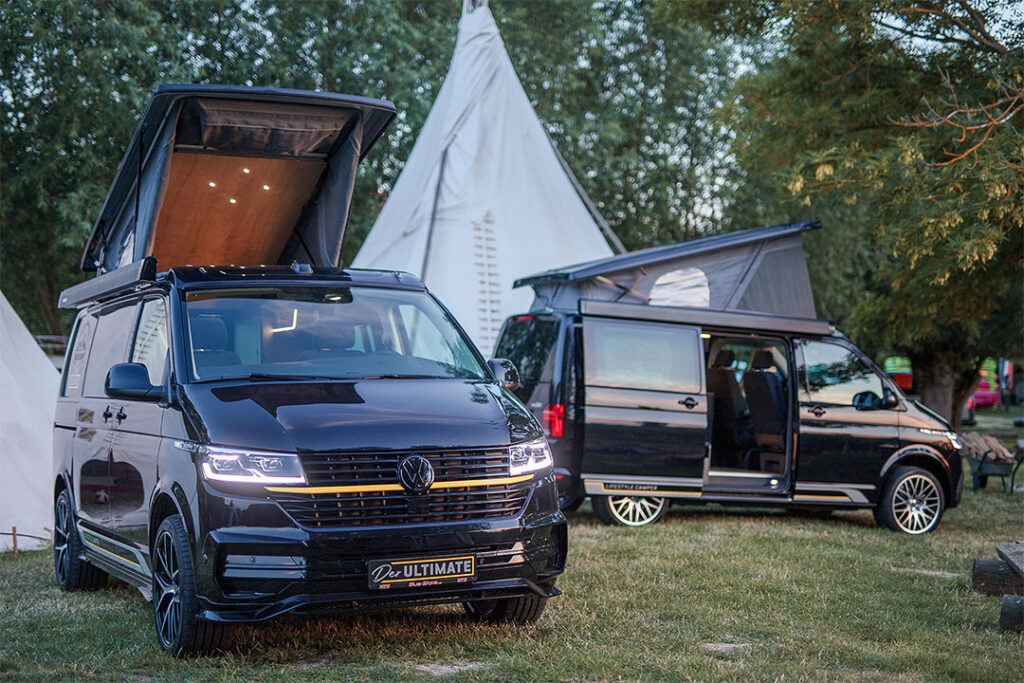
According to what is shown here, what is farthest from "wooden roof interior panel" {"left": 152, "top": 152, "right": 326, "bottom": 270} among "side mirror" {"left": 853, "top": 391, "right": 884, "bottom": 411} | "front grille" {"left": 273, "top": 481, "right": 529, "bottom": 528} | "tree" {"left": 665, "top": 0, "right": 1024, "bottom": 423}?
"side mirror" {"left": 853, "top": 391, "right": 884, "bottom": 411}

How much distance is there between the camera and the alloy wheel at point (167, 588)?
18.4ft

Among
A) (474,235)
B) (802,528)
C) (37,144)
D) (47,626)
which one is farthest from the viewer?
(37,144)

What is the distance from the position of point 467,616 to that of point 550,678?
4.61 ft

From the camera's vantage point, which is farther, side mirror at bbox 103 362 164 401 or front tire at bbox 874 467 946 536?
front tire at bbox 874 467 946 536

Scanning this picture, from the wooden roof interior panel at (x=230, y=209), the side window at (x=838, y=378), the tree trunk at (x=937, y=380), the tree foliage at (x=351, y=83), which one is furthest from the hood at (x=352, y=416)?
the tree trunk at (x=937, y=380)

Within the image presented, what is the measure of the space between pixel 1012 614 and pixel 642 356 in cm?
500

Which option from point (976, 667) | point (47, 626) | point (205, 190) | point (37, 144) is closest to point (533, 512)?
point (976, 667)

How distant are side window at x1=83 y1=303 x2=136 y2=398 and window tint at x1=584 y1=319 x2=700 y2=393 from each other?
4489 millimetres

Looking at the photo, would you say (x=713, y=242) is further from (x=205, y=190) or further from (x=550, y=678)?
(x=550, y=678)

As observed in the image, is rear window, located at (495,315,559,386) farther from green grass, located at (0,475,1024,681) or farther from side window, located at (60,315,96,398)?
side window, located at (60,315,96,398)

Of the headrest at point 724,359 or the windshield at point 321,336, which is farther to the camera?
the headrest at point 724,359

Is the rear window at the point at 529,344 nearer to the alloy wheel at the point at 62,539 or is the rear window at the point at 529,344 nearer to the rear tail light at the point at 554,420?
the rear tail light at the point at 554,420

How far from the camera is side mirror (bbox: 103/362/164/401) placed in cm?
607

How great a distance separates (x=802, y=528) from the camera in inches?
447
